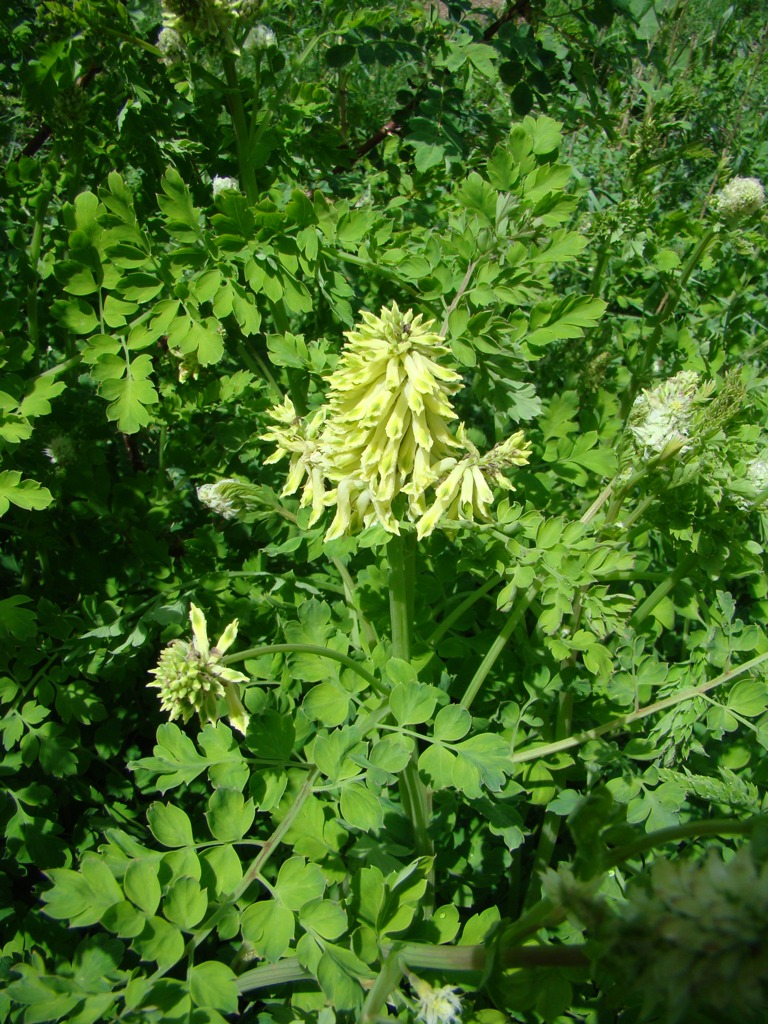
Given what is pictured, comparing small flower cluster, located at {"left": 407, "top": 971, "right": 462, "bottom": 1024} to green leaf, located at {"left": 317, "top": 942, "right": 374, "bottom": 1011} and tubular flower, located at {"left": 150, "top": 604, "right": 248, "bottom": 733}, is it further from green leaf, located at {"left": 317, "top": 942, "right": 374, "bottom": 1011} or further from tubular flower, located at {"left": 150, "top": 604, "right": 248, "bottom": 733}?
tubular flower, located at {"left": 150, "top": 604, "right": 248, "bottom": 733}

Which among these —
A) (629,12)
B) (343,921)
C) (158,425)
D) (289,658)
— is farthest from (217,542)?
(629,12)

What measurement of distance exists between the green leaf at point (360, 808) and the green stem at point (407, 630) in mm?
171

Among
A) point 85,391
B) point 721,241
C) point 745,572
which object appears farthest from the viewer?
point 85,391

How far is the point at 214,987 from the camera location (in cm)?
146

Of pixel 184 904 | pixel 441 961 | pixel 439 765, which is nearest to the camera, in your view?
pixel 441 961

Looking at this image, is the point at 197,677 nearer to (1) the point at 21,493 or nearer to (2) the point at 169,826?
(2) the point at 169,826

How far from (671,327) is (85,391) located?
2.31m

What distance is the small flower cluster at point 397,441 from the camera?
1593 mm

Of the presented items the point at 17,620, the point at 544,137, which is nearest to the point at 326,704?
the point at 17,620

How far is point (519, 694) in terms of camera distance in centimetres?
239

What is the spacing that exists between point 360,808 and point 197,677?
48 cm

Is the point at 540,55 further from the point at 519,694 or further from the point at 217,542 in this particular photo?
the point at 519,694

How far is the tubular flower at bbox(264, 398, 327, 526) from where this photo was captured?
185cm

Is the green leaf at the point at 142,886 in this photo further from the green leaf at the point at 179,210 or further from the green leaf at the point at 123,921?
the green leaf at the point at 179,210
